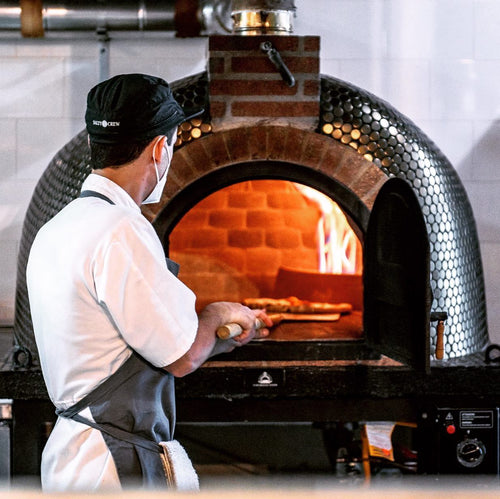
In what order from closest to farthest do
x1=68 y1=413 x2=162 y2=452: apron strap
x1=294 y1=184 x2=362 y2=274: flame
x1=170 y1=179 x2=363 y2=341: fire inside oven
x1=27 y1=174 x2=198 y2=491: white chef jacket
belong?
x1=27 y1=174 x2=198 y2=491: white chef jacket < x1=68 y1=413 x2=162 y2=452: apron strap < x1=294 y1=184 x2=362 y2=274: flame < x1=170 y1=179 x2=363 y2=341: fire inside oven

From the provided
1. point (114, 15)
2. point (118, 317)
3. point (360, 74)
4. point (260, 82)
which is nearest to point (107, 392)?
point (118, 317)

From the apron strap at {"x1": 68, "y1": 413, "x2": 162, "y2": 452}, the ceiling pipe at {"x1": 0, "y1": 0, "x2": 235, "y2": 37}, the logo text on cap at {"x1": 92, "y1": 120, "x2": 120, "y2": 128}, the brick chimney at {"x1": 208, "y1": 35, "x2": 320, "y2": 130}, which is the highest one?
the ceiling pipe at {"x1": 0, "y1": 0, "x2": 235, "y2": 37}

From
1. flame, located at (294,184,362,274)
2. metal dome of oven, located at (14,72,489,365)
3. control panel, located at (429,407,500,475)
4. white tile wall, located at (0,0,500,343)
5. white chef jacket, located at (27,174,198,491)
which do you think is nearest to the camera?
white chef jacket, located at (27,174,198,491)

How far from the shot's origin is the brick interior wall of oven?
3215mm

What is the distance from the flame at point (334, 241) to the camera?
9.56 feet

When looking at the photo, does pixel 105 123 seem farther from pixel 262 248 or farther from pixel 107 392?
pixel 262 248

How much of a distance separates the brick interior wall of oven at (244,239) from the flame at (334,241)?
0.58 feet

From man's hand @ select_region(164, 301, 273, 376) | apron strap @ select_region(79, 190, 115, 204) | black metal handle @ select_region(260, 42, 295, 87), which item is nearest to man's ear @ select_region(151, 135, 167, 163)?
apron strap @ select_region(79, 190, 115, 204)

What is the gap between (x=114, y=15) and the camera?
10.5 feet

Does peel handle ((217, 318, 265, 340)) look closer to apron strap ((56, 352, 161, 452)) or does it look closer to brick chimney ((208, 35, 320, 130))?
apron strap ((56, 352, 161, 452))

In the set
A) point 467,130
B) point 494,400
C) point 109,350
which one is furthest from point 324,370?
point 467,130

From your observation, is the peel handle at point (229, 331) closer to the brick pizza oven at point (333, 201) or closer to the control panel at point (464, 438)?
the brick pizza oven at point (333, 201)

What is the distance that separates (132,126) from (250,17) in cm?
125

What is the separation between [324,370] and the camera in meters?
2.51
